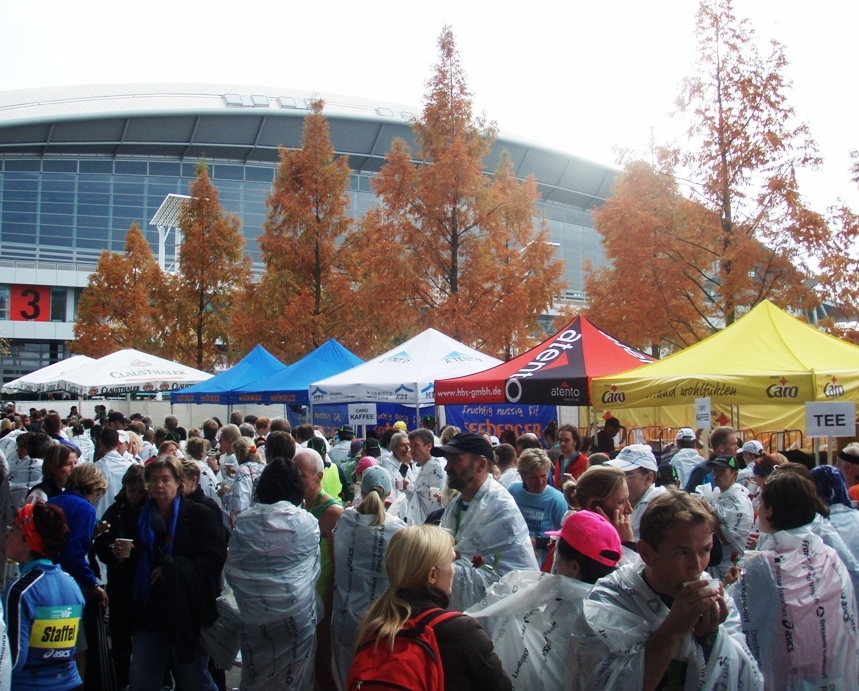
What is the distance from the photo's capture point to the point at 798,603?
3.38m

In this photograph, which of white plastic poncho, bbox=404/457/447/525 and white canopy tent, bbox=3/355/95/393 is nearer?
white plastic poncho, bbox=404/457/447/525

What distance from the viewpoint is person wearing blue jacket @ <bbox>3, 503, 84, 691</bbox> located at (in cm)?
365

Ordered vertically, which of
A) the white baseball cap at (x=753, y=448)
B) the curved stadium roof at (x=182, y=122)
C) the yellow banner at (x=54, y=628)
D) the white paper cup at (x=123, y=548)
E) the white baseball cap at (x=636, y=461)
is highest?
the curved stadium roof at (x=182, y=122)

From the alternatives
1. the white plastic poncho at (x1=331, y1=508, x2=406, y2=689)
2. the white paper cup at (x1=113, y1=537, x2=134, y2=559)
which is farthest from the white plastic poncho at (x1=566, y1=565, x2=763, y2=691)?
the white paper cup at (x1=113, y1=537, x2=134, y2=559)

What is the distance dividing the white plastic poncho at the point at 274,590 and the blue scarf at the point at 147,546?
23.9 inches

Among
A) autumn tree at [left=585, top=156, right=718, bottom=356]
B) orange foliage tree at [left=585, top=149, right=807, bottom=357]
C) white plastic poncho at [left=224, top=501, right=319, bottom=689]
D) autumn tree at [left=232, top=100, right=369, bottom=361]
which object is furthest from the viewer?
autumn tree at [left=232, top=100, right=369, bottom=361]

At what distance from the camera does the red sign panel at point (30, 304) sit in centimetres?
4919

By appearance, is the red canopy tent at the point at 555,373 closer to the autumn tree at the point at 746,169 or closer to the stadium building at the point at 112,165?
the autumn tree at the point at 746,169

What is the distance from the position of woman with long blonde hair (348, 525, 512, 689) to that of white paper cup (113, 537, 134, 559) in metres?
2.57

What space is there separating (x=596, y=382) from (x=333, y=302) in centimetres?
1452

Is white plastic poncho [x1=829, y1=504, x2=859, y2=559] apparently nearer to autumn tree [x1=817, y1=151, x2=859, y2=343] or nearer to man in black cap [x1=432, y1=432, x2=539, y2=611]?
man in black cap [x1=432, y1=432, x2=539, y2=611]

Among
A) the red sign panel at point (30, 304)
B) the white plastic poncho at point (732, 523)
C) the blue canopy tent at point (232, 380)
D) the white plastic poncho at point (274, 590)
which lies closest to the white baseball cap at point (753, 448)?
the white plastic poncho at point (732, 523)

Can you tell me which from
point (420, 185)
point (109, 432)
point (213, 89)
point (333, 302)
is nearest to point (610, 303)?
point (420, 185)

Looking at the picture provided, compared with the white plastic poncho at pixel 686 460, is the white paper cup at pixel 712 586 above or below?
above
